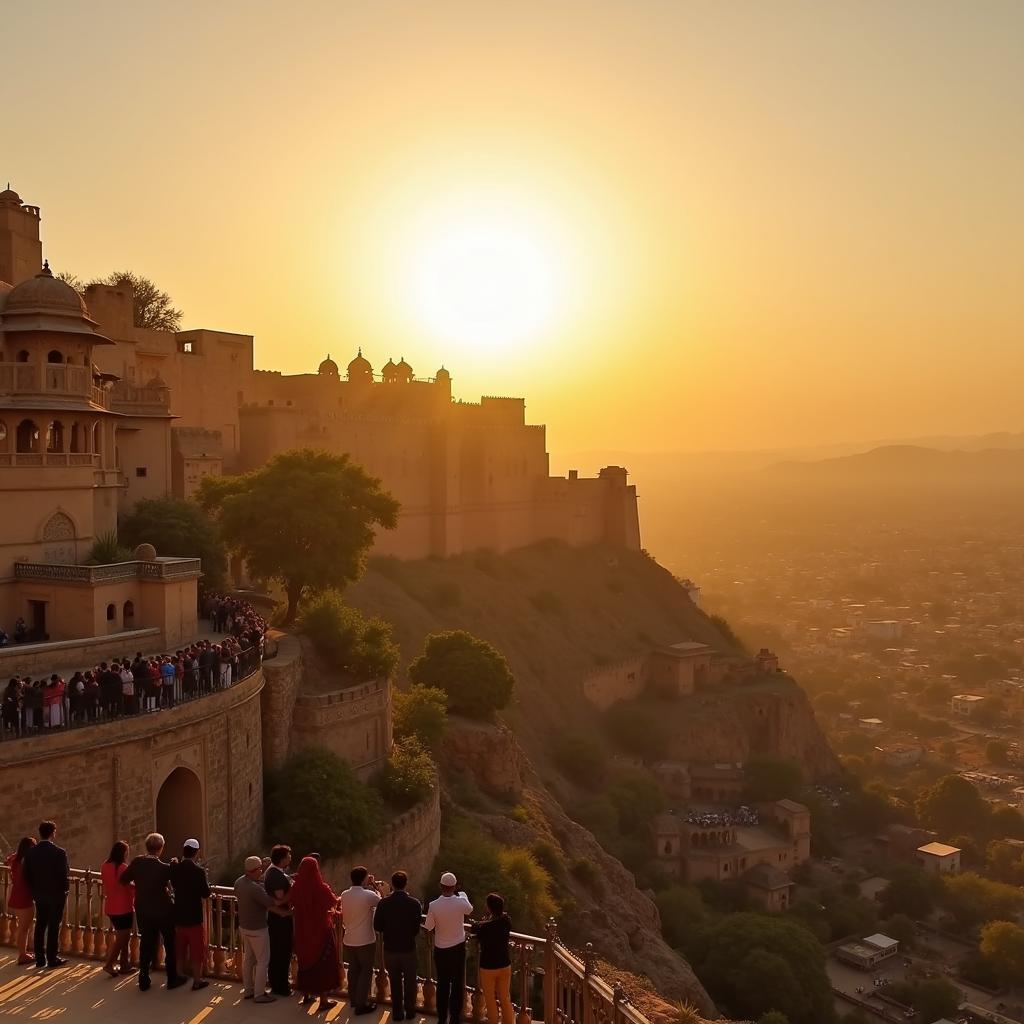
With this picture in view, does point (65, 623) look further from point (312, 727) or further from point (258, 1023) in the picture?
point (258, 1023)

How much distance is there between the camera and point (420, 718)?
1040 inches

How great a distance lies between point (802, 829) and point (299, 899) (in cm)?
4152

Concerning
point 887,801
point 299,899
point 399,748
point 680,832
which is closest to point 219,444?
point 399,748

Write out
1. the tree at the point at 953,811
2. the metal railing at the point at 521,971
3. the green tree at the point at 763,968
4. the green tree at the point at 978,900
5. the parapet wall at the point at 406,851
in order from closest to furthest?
the metal railing at the point at 521,971 → the parapet wall at the point at 406,851 → the green tree at the point at 763,968 → the green tree at the point at 978,900 → the tree at the point at 953,811

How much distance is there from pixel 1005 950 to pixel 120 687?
128 feet

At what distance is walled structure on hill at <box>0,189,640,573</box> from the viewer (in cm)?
2070

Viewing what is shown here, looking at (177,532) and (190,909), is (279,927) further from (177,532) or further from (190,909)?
(177,532)

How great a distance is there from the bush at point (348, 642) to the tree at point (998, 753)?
6590 centimetres

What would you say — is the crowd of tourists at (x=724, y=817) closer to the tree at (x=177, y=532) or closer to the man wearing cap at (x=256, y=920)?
the tree at (x=177, y=532)

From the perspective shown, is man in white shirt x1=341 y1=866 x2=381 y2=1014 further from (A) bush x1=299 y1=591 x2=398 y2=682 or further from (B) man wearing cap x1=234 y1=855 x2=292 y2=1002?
(A) bush x1=299 y1=591 x2=398 y2=682

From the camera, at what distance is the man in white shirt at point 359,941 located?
839cm

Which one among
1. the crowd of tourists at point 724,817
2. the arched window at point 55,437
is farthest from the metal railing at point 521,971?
the crowd of tourists at point 724,817

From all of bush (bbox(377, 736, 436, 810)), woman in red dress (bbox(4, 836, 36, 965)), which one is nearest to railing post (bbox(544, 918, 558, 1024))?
woman in red dress (bbox(4, 836, 36, 965))

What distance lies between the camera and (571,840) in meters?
29.3
